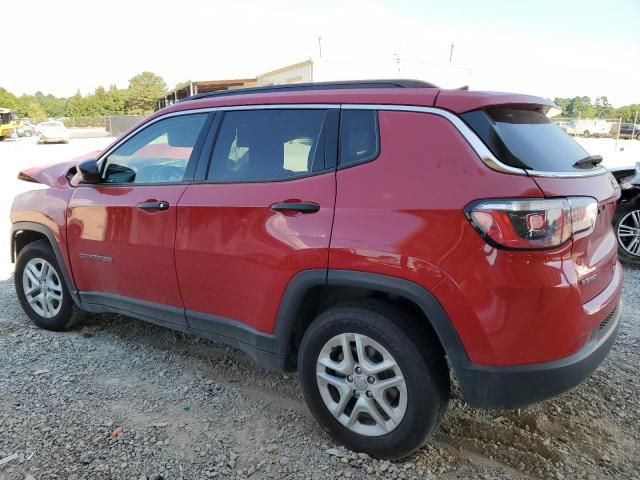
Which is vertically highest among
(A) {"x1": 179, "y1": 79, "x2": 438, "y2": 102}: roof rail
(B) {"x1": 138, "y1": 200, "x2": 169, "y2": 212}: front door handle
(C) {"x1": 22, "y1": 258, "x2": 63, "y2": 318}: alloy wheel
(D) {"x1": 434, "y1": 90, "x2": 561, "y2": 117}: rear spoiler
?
(A) {"x1": 179, "y1": 79, "x2": 438, "y2": 102}: roof rail

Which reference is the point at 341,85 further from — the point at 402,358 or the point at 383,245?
the point at 402,358

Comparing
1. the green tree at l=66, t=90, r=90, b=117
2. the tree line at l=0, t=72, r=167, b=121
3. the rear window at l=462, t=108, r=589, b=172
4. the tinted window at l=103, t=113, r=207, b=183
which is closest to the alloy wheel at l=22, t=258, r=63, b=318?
the tinted window at l=103, t=113, r=207, b=183

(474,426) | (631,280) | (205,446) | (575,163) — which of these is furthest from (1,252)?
(631,280)

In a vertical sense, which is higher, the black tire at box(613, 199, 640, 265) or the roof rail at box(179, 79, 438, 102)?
the roof rail at box(179, 79, 438, 102)

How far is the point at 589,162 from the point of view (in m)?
2.62

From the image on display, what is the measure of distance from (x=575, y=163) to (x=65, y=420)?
310 centimetres

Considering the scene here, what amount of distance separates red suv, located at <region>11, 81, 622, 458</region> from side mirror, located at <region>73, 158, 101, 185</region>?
30 cm

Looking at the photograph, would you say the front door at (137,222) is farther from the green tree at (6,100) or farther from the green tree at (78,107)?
the green tree at (6,100)

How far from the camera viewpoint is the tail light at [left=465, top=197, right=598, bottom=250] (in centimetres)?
205

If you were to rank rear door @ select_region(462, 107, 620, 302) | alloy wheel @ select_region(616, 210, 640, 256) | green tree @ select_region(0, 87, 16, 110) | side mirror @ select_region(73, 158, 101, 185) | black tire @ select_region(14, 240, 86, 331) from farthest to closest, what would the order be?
1. green tree @ select_region(0, 87, 16, 110)
2. alloy wheel @ select_region(616, 210, 640, 256)
3. black tire @ select_region(14, 240, 86, 331)
4. side mirror @ select_region(73, 158, 101, 185)
5. rear door @ select_region(462, 107, 620, 302)

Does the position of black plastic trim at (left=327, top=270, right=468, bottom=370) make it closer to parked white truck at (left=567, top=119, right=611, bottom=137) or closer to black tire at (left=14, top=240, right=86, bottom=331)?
black tire at (left=14, top=240, right=86, bottom=331)

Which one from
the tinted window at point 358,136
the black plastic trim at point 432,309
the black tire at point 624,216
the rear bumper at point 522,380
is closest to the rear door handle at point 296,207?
the tinted window at point 358,136

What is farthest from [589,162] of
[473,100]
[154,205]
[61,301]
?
[61,301]

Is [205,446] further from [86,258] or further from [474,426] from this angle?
[86,258]
